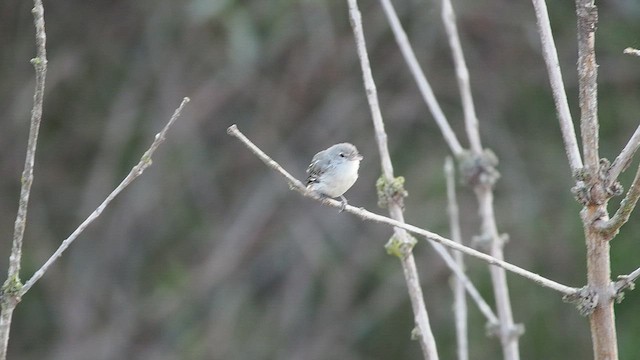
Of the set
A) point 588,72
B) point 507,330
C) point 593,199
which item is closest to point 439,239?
point 593,199

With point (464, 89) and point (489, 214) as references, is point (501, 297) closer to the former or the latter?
point (489, 214)

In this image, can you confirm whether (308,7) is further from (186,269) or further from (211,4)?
(186,269)

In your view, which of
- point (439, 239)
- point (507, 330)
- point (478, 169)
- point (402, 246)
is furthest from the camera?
point (478, 169)

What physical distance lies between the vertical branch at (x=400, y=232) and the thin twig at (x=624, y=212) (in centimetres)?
52

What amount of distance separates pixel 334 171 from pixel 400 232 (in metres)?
0.58

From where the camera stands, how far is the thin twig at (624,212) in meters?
1.56

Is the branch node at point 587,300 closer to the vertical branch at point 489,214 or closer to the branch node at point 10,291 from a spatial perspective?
the vertical branch at point 489,214

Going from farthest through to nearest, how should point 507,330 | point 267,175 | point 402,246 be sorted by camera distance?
1. point 267,175
2. point 507,330
3. point 402,246

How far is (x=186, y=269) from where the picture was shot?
20.7 feet

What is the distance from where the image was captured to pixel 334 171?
2729mm

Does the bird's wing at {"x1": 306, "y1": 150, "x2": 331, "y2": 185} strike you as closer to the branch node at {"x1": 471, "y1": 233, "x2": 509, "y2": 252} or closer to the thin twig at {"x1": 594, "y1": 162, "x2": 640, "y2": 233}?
the branch node at {"x1": 471, "y1": 233, "x2": 509, "y2": 252}

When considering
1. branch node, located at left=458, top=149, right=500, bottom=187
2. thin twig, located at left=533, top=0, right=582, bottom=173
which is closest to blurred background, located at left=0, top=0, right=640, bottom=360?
branch node, located at left=458, top=149, right=500, bottom=187

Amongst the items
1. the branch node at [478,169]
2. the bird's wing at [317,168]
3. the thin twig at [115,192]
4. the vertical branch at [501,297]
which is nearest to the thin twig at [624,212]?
the thin twig at [115,192]

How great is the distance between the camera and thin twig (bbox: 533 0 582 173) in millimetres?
1641
